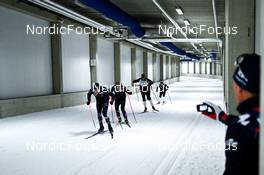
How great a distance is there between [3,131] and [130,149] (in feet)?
13.6

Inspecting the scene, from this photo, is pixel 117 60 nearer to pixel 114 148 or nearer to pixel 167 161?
pixel 114 148

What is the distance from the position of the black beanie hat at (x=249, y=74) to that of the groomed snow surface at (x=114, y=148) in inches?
133

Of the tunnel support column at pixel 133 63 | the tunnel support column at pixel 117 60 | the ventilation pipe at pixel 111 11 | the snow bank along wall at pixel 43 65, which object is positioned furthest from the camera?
the tunnel support column at pixel 133 63

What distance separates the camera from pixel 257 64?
5.16 ft

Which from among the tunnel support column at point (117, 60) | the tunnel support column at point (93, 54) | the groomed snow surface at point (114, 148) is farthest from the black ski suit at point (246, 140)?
the tunnel support column at point (117, 60)

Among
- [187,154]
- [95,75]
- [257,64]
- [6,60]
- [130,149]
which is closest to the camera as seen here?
[257,64]

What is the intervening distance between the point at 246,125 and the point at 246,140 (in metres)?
0.08

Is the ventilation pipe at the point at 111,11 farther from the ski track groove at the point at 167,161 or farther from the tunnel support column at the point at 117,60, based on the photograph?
the tunnel support column at the point at 117,60

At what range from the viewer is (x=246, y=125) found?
1.52 m

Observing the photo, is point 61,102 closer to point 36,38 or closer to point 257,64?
point 36,38

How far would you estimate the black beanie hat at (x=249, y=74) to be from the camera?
1537 mm

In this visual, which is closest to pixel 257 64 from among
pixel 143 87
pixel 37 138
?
pixel 37 138

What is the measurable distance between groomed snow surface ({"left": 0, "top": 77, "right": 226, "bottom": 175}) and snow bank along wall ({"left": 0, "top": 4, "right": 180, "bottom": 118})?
91.8 inches

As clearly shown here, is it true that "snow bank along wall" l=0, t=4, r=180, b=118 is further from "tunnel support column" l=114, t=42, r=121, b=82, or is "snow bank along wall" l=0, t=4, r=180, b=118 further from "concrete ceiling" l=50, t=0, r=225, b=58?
"concrete ceiling" l=50, t=0, r=225, b=58
